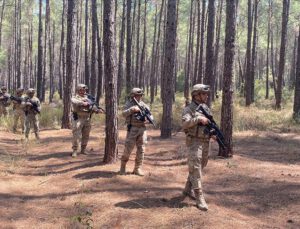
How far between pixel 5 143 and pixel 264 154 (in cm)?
763

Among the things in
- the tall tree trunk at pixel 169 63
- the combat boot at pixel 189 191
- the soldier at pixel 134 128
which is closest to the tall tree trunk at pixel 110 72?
the soldier at pixel 134 128

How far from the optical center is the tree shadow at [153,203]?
606 centimetres

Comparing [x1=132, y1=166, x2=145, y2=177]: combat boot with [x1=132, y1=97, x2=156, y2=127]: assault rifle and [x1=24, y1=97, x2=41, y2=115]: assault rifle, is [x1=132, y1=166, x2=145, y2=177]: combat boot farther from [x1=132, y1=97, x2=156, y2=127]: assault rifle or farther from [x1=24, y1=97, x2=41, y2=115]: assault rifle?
[x1=24, y1=97, x2=41, y2=115]: assault rifle

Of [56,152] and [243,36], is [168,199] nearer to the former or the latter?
[56,152]

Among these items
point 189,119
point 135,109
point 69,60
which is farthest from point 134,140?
point 69,60

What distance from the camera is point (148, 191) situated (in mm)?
6824

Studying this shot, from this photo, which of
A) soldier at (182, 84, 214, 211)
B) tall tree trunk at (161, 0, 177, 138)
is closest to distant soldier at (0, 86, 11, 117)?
tall tree trunk at (161, 0, 177, 138)

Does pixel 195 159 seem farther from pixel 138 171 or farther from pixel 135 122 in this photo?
pixel 138 171

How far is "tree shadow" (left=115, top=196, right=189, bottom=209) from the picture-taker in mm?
6062

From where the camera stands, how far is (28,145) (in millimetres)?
11727

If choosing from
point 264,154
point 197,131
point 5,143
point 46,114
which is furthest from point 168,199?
point 46,114

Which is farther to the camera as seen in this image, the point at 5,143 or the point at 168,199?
the point at 5,143

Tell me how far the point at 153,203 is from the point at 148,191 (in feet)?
2.05

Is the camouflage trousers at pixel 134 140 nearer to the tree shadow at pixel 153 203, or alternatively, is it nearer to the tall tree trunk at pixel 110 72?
the tall tree trunk at pixel 110 72
